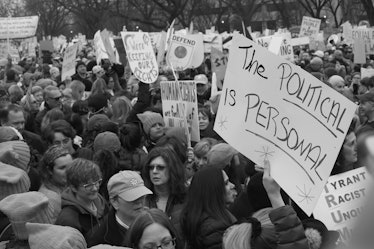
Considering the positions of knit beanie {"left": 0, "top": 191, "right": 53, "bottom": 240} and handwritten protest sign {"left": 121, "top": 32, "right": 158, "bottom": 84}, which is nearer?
knit beanie {"left": 0, "top": 191, "right": 53, "bottom": 240}

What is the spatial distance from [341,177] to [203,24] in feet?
204

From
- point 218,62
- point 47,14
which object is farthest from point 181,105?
point 47,14

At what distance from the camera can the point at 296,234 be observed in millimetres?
3467

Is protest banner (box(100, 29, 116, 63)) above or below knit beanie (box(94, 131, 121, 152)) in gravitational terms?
below

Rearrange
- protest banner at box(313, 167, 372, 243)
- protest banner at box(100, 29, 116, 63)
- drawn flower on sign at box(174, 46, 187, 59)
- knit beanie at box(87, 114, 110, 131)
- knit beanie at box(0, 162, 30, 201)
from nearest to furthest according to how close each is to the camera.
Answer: knit beanie at box(0, 162, 30, 201), protest banner at box(313, 167, 372, 243), knit beanie at box(87, 114, 110, 131), drawn flower on sign at box(174, 46, 187, 59), protest banner at box(100, 29, 116, 63)

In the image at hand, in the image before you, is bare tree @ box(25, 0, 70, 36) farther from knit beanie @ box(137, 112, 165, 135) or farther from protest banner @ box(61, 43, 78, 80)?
knit beanie @ box(137, 112, 165, 135)

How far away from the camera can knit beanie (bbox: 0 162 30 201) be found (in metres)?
4.15

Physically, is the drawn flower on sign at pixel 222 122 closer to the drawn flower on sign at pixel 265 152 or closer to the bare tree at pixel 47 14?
the drawn flower on sign at pixel 265 152

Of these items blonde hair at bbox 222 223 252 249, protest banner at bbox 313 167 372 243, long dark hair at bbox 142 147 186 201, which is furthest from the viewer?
long dark hair at bbox 142 147 186 201

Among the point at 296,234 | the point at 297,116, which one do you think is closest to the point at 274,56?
the point at 297,116

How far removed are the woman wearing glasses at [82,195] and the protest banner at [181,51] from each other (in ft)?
29.3

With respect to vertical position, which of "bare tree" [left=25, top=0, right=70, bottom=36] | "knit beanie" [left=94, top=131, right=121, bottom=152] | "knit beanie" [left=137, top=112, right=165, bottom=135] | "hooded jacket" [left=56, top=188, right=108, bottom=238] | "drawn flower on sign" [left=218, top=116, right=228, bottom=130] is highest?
"drawn flower on sign" [left=218, top=116, right=228, bottom=130]

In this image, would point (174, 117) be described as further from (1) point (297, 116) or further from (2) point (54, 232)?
(2) point (54, 232)

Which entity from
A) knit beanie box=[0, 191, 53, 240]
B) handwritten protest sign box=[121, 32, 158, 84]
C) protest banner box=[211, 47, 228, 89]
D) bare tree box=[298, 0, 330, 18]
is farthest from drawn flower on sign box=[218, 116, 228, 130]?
bare tree box=[298, 0, 330, 18]
